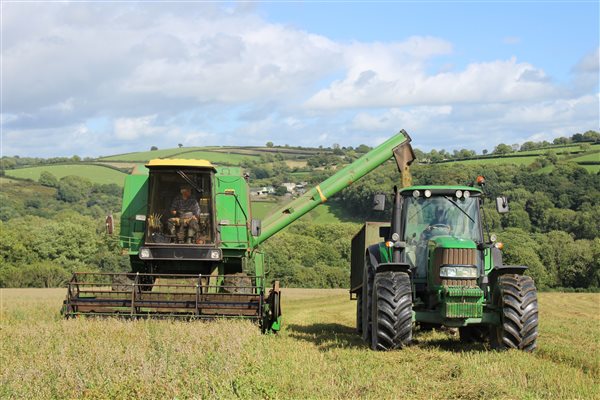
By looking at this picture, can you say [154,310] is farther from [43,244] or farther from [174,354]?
[43,244]

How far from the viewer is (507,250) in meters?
49.8

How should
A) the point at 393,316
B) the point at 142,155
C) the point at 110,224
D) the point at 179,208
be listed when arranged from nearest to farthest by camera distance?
1. the point at 393,316
2. the point at 179,208
3. the point at 110,224
4. the point at 142,155

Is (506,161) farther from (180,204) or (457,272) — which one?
(457,272)

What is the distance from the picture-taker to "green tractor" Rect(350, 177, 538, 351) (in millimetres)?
10523

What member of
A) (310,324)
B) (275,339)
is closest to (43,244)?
(310,324)

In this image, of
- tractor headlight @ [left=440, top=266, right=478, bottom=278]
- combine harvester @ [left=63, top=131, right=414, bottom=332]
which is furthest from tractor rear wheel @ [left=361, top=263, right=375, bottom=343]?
combine harvester @ [left=63, top=131, right=414, bottom=332]

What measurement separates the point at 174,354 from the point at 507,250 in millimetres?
43095

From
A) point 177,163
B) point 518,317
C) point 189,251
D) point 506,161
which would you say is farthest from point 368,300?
point 506,161

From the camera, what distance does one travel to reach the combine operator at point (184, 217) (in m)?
15.5

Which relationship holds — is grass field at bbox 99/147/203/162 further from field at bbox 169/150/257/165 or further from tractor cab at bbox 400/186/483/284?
tractor cab at bbox 400/186/483/284

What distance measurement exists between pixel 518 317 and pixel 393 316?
5.29 feet

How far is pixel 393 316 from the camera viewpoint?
34.7 ft

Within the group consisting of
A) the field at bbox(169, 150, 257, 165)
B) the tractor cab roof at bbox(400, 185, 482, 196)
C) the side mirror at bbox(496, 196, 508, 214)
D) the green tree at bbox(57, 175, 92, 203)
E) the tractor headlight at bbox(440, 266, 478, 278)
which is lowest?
the tractor headlight at bbox(440, 266, 478, 278)

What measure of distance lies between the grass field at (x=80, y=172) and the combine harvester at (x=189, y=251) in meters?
59.2
